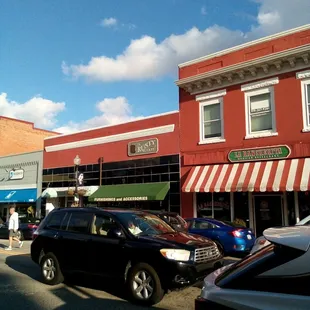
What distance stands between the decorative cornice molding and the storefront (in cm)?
1442

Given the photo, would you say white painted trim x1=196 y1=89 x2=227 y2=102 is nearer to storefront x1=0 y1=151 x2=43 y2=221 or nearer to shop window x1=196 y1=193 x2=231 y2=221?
shop window x1=196 y1=193 x2=231 y2=221

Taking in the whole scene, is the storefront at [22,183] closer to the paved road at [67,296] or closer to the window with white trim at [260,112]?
the window with white trim at [260,112]

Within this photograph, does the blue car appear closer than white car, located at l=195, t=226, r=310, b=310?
No

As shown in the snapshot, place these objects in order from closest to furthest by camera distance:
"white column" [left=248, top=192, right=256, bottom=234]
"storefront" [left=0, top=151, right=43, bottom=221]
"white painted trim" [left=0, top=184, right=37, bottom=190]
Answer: "white column" [left=248, top=192, right=256, bottom=234] → "storefront" [left=0, top=151, right=43, bottom=221] → "white painted trim" [left=0, top=184, right=37, bottom=190]

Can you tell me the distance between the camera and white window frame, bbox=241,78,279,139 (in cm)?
1650

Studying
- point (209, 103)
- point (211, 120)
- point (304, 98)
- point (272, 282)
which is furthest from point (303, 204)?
point (272, 282)

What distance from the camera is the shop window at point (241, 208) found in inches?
670

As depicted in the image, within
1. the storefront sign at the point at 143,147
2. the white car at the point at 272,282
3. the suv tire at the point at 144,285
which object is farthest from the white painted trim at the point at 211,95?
the white car at the point at 272,282

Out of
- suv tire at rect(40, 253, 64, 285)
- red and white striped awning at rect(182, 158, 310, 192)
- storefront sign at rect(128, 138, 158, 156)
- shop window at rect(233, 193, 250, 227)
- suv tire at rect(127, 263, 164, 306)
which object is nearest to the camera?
suv tire at rect(127, 263, 164, 306)

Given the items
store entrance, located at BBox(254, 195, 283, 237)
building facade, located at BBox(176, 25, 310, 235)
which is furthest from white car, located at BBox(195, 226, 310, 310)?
store entrance, located at BBox(254, 195, 283, 237)

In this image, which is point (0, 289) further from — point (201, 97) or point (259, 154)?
point (201, 97)

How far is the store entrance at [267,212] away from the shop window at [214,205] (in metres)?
1.35

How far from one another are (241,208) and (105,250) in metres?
11.0

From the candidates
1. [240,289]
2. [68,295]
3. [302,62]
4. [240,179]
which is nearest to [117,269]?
[68,295]
